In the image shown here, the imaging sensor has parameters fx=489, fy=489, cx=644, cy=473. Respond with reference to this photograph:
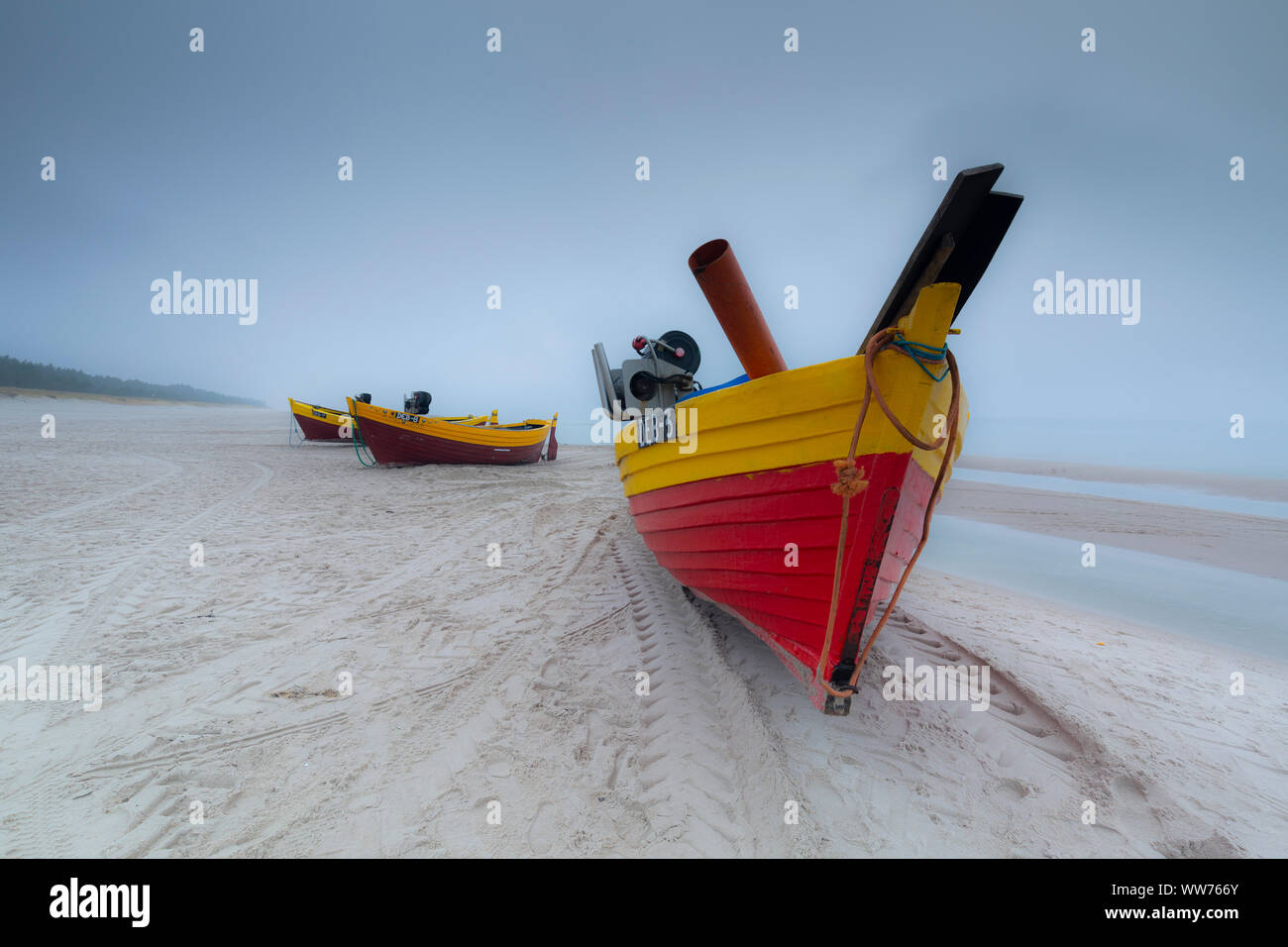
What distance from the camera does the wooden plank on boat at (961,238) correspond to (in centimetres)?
216

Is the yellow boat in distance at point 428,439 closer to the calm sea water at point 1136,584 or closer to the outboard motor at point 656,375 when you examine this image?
the outboard motor at point 656,375

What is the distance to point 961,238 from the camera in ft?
7.43

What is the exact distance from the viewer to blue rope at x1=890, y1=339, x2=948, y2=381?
2.14m

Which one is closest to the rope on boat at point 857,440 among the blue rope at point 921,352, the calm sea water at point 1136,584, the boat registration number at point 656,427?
the blue rope at point 921,352

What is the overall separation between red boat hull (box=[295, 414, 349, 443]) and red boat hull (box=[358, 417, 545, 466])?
821cm

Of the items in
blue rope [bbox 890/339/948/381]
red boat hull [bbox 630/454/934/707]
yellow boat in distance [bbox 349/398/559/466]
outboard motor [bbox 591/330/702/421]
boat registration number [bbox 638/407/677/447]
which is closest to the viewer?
blue rope [bbox 890/339/948/381]

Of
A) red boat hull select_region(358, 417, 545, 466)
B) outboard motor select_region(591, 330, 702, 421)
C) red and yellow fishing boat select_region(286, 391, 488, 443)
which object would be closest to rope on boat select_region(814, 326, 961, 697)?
outboard motor select_region(591, 330, 702, 421)

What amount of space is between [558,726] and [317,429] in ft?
71.4

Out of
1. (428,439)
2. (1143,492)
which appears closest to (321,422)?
(428,439)

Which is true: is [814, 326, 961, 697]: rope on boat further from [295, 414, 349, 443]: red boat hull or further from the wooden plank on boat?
[295, 414, 349, 443]: red boat hull

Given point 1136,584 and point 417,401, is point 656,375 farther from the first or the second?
point 417,401
